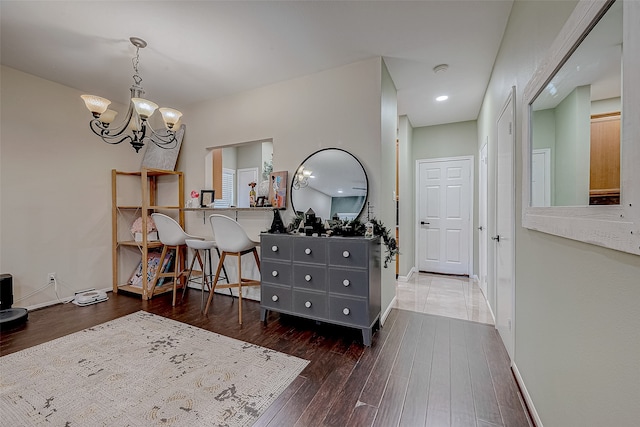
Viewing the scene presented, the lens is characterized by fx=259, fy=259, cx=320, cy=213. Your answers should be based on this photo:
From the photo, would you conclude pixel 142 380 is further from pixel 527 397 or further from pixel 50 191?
pixel 50 191

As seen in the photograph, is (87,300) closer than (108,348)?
No

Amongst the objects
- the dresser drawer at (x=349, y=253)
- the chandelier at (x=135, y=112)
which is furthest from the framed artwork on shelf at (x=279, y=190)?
the chandelier at (x=135, y=112)

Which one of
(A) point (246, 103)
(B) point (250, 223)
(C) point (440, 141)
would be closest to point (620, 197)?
(B) point (250, 223)

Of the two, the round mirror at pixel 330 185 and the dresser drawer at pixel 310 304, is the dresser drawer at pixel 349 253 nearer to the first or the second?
the dresser drawer at pixel 310 304

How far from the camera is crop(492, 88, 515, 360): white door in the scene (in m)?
1.91

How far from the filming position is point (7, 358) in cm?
195

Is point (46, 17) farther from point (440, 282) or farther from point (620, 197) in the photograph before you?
point (440, 282)

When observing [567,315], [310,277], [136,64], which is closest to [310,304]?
[310,277]

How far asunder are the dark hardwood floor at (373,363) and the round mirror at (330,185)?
3.93ft

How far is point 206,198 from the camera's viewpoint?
3557 millimetres

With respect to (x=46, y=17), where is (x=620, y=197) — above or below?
below

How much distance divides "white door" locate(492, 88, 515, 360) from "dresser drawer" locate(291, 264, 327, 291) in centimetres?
146

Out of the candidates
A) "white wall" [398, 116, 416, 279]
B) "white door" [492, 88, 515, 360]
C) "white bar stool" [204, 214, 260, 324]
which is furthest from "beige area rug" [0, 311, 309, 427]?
"white wall" [398, 116, 416, 279]

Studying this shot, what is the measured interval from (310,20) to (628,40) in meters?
1.99
